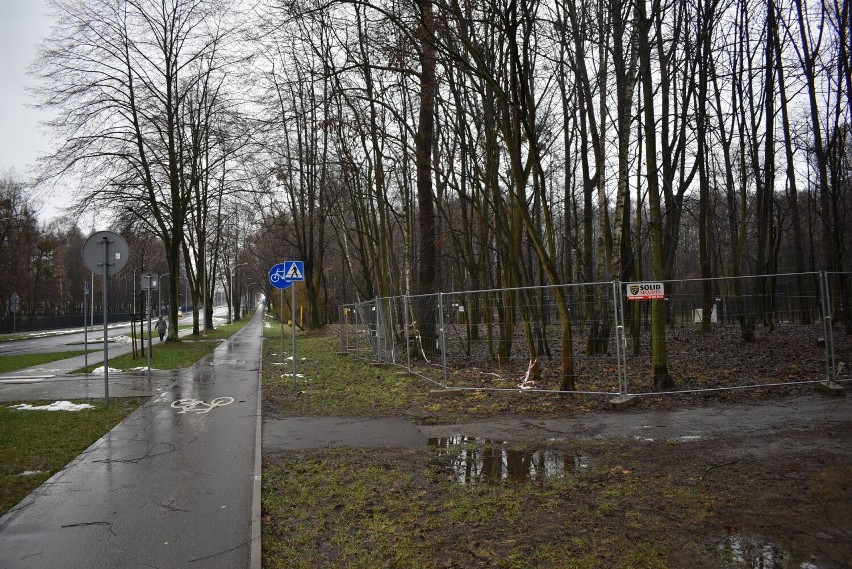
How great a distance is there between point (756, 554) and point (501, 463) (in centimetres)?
302

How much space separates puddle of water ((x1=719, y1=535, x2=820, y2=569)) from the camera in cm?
399

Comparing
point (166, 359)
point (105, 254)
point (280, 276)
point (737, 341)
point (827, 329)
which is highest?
point (105, 254)

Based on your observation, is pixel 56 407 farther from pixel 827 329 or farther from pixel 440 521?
pixel 827 329

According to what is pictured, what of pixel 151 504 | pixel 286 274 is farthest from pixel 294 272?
pixel 151 504

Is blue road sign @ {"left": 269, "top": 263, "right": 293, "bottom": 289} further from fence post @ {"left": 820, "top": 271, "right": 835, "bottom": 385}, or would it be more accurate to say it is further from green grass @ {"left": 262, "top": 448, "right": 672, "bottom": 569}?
fence post @ {"left": 820, "top": 271, "right": 835, "bottom": 385}

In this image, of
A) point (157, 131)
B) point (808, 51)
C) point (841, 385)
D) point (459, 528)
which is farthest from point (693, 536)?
point (157, 131)

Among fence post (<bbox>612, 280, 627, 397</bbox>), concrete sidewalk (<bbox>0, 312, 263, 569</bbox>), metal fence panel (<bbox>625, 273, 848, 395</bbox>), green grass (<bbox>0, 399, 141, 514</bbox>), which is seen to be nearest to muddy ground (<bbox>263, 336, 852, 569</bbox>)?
concrete sidewalk (<bbox>0, 312, 263, 569</bbox>)

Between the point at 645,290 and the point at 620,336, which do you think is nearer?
the point at 620,336

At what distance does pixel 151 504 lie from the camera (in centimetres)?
580

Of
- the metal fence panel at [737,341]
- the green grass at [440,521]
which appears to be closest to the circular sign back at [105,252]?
the green grass at [440,521]

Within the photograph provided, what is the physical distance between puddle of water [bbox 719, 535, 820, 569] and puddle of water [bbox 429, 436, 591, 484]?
6.66ft

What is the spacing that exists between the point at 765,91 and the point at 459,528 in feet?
65.6

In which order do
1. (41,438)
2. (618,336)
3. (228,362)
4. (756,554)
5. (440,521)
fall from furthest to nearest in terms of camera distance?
(228,362)
(618,336)
(41,438)
(440,521)
(756,554)

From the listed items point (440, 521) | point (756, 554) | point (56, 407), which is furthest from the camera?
point (56, 407)
